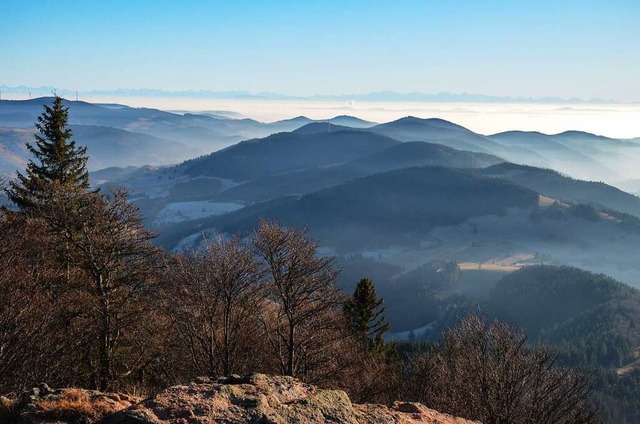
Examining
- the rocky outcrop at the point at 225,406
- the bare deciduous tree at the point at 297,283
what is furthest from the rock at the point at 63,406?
the bare deciduous tree at the point at 297,283

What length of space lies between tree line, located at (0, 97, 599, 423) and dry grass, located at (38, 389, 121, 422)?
928 centimetres

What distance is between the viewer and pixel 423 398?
35188 millimetres

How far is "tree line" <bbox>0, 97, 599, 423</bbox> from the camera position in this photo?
24.5 m

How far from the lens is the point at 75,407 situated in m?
13.6

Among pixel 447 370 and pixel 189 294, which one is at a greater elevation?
pixel 189 294

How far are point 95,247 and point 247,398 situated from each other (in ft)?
48.7

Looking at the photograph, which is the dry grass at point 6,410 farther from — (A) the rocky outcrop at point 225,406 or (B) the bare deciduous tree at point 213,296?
(B) the bare deciduous tree at point 213,296

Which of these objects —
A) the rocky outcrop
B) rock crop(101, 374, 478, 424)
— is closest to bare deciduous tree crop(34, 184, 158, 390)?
the rocky outcrop

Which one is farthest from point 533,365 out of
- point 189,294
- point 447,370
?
point 189,294

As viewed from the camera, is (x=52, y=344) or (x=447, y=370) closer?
(x=52, y=344)

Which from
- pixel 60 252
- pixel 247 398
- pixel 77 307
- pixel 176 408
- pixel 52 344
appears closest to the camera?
→ pixel 176 408

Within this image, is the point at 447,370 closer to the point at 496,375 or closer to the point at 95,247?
the point at 496,375

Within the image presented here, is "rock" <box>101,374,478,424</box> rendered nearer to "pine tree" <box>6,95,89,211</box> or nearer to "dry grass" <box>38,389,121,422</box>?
"dry grass" <box>38,389,121,422</box>

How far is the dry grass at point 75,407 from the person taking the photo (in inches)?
524
